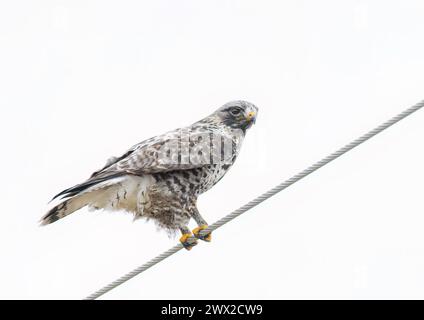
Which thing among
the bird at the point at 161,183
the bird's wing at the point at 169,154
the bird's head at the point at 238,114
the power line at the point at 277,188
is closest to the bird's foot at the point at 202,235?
the bird at the point at 161,183

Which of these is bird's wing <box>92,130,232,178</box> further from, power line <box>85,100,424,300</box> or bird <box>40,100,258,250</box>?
power line <box>85,100,424,300</box>

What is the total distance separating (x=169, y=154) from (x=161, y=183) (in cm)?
Result: 27

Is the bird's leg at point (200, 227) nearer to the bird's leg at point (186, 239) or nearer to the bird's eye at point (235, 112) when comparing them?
the bird's leg at point (186, 239)

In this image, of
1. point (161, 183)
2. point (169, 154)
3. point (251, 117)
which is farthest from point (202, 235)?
point (251, 117)

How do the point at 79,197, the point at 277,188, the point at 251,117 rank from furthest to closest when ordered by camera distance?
the point at 251,117, the point at 79,197, the point at 277,188

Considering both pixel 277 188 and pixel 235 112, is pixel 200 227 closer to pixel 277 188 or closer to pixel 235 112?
pixel 235 112

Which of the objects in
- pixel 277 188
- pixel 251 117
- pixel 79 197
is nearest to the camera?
pixel 277 188

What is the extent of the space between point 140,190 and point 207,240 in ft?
2.45

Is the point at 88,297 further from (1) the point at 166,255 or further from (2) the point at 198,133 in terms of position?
(2) the point at 198,133

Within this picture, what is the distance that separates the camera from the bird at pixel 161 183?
7672 millimetres

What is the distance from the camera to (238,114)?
850 centimetres

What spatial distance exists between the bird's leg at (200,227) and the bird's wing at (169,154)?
1.41ft

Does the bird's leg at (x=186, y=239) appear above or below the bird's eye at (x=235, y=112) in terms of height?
below

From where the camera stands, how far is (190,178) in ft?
25.7
